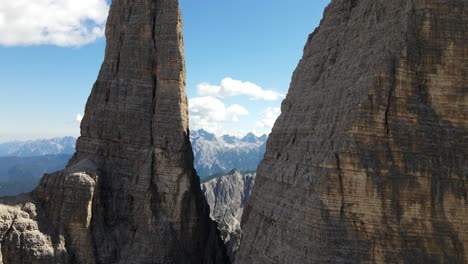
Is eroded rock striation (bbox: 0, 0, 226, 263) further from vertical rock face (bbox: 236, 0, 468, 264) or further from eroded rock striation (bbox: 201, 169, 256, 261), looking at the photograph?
eroded rock striation (bbox: 201, 169, 256, 261)

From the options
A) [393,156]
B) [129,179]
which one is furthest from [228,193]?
[393,156]

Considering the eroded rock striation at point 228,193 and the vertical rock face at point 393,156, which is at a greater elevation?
the vertical rock face at point 393,156

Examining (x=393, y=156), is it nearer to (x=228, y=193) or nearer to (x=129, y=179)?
(x=129, y=179)

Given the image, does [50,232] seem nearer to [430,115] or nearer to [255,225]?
[255,225]

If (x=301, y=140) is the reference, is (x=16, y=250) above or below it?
below

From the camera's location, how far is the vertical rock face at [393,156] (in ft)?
89.2

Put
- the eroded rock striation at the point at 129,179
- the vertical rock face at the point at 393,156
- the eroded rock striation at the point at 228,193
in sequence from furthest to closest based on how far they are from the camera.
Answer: the eroded rock striation at the point at 228,193 → the eroded rock striation at the point at 129,179 → the vertical rock face at the point at 393,156

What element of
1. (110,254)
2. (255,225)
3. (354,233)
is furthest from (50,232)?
(354,233)

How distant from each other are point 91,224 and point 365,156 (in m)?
26.8

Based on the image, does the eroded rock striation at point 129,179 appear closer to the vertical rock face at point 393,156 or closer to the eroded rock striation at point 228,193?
the vertical rock face at point 393,156

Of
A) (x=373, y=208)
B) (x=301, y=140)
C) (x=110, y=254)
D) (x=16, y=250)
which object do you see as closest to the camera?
(x=373, y=208)

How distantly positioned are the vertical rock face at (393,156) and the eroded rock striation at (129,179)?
49.4 ft

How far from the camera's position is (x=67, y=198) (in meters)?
42.6

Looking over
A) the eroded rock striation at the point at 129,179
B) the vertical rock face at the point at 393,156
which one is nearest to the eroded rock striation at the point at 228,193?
the eroded rock striation at the point at 129,179
